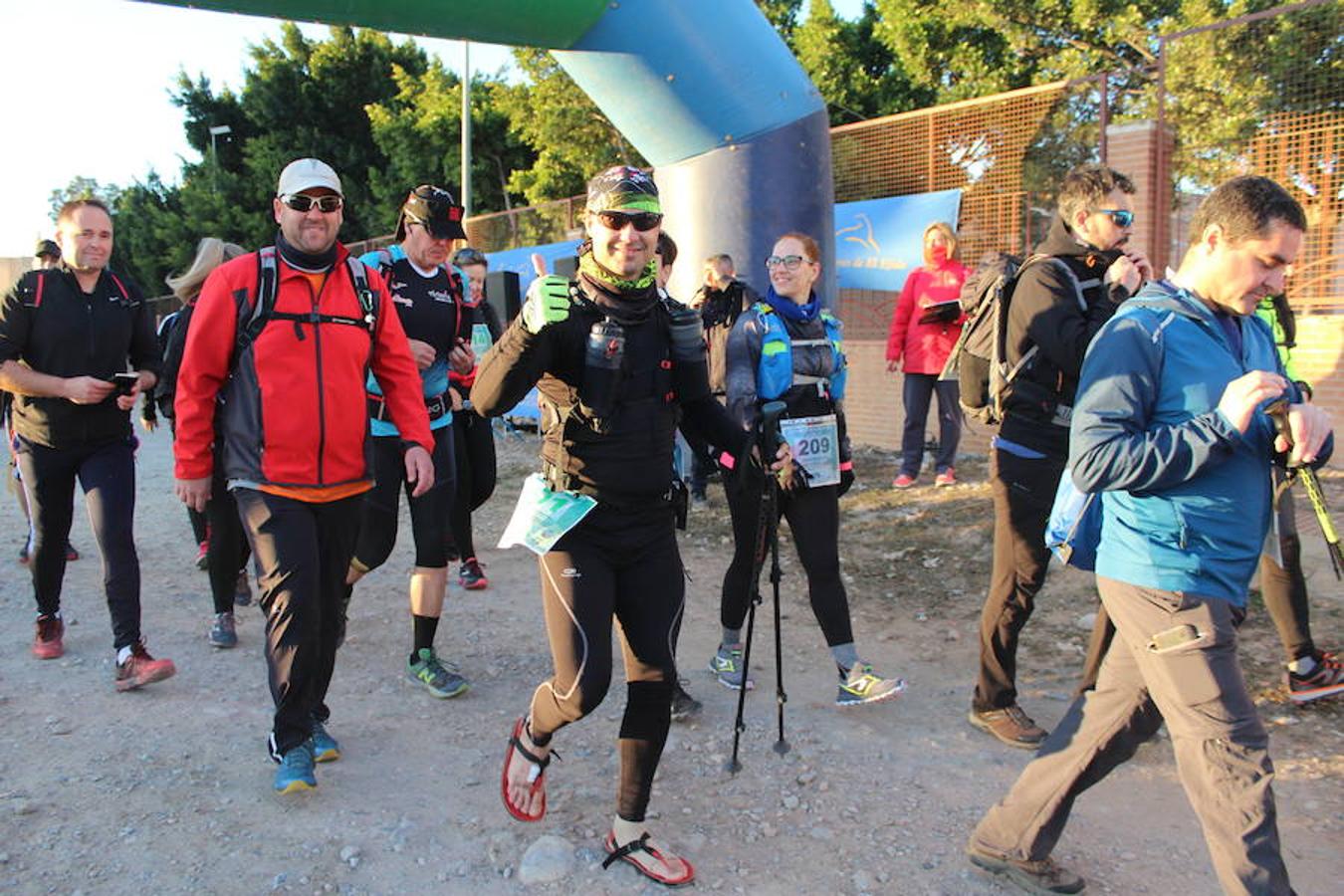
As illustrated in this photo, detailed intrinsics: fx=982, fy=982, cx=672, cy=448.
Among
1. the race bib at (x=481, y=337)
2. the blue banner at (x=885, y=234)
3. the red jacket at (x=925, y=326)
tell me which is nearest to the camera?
the race bib at (x=481, y=337)

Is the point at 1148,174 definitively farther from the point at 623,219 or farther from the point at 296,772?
the point at 296,772

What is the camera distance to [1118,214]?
3445 mm

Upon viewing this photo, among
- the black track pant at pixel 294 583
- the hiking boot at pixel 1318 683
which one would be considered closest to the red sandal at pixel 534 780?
the black track pant at pixel 294 583

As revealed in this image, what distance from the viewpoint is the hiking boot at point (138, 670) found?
4344 mm

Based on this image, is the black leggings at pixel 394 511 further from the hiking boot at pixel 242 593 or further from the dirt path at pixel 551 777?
the hiking boot at pixel 242 593

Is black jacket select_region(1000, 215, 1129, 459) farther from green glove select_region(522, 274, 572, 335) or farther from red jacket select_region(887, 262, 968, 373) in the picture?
red jacket select_region(887, 262, 968, 373)

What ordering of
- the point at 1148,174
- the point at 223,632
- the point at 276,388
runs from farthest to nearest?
the point at 1148,174, the point at 223,632, the point at 276,388

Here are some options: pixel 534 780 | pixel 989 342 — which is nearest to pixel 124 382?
pixel 534 780

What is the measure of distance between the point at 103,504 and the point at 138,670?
2.52ft

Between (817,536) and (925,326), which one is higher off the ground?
(925,326)

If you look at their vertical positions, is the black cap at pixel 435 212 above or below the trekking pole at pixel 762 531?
above

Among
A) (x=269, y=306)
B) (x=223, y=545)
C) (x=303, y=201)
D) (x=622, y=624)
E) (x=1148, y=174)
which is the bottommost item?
(x=223, y=545)

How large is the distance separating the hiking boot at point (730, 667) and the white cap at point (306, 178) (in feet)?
8.27

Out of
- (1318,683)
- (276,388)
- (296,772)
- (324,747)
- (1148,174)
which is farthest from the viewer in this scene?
(1148,174)
